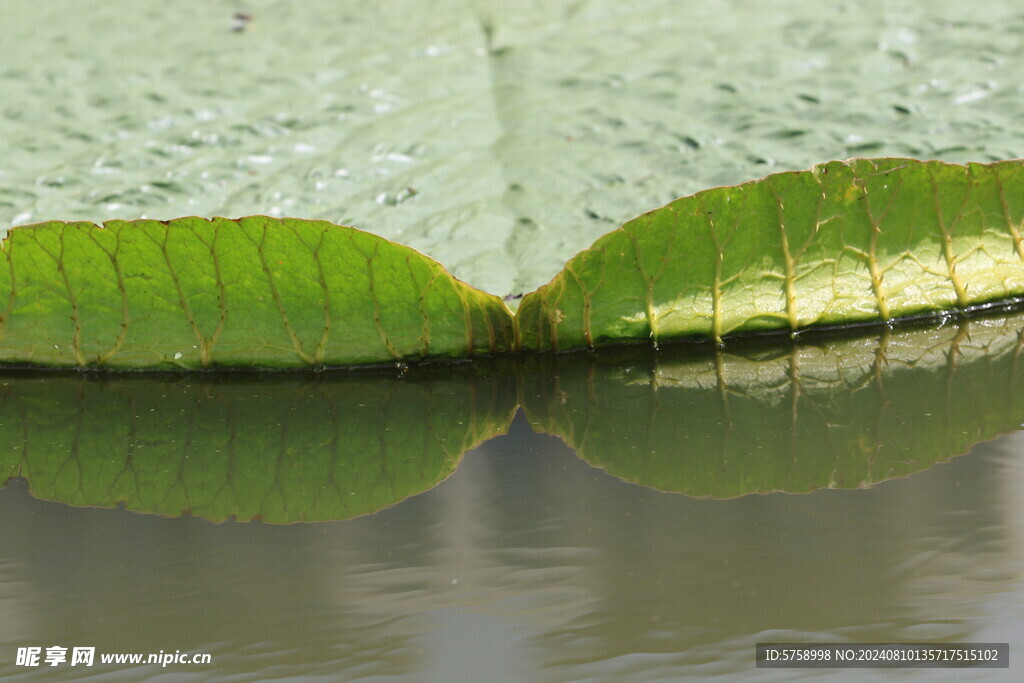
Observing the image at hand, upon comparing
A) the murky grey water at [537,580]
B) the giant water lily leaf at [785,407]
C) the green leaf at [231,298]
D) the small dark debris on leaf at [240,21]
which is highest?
the small dark debris on leaf at [240,21]

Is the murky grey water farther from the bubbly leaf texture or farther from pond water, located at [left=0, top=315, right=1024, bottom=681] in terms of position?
the bubbly leaf texture

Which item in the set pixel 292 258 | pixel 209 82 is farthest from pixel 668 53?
pixel 292 258

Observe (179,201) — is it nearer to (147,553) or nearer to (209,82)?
(209,82)

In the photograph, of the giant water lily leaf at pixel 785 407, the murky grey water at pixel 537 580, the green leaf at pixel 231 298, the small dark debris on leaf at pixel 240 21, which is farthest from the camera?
the small dark debris on leaf at pixel 240 21

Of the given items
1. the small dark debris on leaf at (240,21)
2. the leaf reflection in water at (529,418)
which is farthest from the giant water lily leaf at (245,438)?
the small dark debris on leaf at (240,21)

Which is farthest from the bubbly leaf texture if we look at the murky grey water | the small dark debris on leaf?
the small dark debris on leaf

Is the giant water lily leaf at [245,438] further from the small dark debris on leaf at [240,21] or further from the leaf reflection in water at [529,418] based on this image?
the small dark debris on leaf at [240,21]

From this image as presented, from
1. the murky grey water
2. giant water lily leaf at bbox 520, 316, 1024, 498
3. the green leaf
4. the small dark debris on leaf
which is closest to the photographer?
the murky grey water
